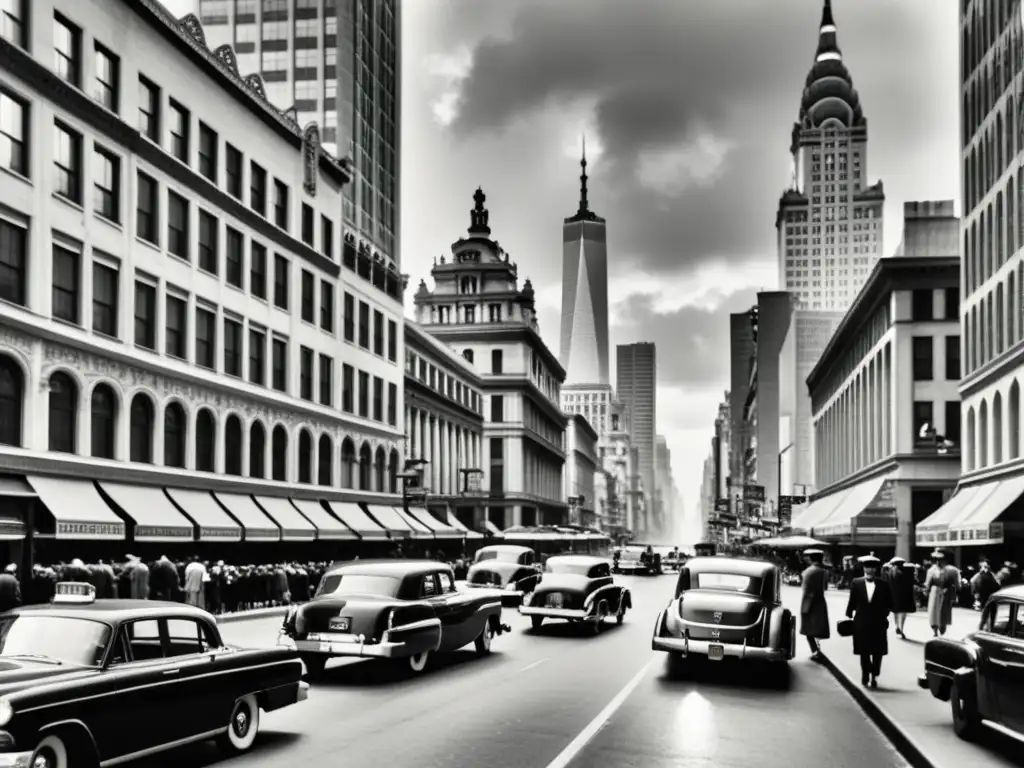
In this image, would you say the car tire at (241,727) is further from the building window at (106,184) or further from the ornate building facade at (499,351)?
the ornate building facade at (499,351)

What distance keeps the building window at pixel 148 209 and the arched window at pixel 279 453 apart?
1113 cm

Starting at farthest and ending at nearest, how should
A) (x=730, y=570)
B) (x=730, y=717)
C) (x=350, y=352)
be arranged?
(x=350, y=352)
(x=730, y=570)
(x=730, y=717)

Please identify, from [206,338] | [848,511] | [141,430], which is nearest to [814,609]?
[141,430]

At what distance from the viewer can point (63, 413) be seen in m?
30.9

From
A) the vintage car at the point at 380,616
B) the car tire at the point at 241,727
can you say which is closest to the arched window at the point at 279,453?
the vintage car at the point at 380,616

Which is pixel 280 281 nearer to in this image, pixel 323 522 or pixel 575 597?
pixel 323 522

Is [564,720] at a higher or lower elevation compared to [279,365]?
lower

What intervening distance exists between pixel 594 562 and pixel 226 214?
20631 millimetres

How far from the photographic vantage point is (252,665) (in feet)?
37.9

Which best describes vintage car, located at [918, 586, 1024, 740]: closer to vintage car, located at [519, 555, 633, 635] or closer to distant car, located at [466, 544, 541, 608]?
vintage car, located at [519, 555, 633, 635]

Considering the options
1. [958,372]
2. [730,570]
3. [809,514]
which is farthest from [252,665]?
[809,514]

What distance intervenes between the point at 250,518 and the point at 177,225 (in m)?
10.1

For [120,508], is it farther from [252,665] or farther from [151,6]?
[252,665]

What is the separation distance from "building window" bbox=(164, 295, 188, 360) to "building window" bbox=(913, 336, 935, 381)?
127 feet
